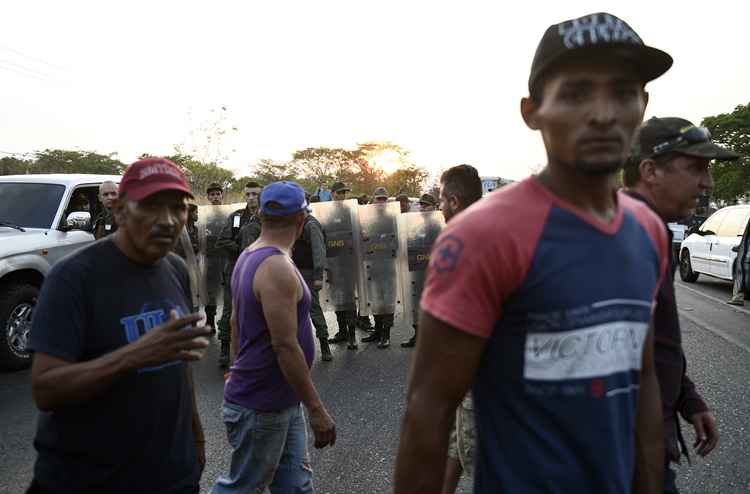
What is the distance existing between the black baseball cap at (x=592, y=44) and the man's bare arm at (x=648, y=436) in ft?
2.21

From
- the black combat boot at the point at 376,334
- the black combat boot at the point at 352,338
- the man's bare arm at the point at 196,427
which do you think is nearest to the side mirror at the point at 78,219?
the black combat boot at the point at 352,338

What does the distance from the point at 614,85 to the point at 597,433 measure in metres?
0.78

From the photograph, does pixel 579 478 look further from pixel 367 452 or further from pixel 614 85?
pixel 367 452

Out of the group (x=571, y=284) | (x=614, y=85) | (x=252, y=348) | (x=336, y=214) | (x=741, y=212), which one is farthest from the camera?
(x=741, y=212)

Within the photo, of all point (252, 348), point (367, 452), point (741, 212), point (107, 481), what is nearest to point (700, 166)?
point (252, 348)

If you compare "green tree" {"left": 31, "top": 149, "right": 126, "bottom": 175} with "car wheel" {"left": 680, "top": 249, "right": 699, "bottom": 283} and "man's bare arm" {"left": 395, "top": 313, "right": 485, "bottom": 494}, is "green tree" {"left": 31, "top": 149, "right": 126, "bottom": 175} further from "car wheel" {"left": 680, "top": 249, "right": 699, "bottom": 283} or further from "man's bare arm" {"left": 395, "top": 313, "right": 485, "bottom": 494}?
"man's bare arm" {"left": 395, "top": 313, "right": 485, "bottom": 494}

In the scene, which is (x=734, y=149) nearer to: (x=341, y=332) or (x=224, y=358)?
(x=341, y=332)

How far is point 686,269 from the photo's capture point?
13023 mm

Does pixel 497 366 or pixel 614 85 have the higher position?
pixel 614 85

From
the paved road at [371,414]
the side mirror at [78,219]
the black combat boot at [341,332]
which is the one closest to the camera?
the paved road at [371,414]

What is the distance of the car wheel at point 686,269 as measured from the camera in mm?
12859

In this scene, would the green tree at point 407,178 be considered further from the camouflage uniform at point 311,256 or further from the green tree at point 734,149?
the camouflage uniform at point 311,256

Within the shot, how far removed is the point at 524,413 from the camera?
3.94 feet

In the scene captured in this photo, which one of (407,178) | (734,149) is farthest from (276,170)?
(734,149)
